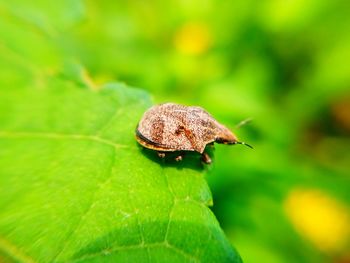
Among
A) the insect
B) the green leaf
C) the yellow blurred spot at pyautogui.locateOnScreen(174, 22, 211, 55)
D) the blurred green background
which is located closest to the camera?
the green leaf

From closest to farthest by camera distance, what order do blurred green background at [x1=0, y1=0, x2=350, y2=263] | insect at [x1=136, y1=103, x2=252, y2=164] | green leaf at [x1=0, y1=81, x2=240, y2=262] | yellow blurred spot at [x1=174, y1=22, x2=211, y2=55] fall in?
green leaf at [x1=0, y1=81, x2=240, y2=262] → insect at [x1=136, y1=103, x2=252, y2=164] → blurred green background at [x1=0, y1=0, x2=350, y2=263] → yellow blurred spot at [x1=174, y1=22, x2=211, y2=55]

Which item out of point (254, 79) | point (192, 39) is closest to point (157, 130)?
point (254, 79)

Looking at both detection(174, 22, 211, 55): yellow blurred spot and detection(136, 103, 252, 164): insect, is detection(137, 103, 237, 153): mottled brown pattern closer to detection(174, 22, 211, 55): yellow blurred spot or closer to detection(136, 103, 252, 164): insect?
detection(136, 103, 252, 164): insect

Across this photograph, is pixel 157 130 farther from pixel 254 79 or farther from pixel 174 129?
pixel 254 79

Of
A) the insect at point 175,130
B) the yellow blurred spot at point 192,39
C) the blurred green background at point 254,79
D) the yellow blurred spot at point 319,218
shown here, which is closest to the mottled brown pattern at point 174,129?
the insect at point 175,130

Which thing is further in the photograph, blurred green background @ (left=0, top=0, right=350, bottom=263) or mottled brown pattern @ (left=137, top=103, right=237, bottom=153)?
blurred green background @ (left=0, top=0, right=350, bottom=263)

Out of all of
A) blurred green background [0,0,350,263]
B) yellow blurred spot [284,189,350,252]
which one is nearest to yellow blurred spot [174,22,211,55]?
blurred green background [0,0,350,263]
